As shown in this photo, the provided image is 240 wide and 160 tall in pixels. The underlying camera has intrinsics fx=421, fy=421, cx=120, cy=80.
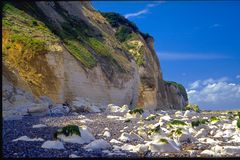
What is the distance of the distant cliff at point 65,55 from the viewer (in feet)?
95.5

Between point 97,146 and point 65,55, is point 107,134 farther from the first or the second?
point 65,55

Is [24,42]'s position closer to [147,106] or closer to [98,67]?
[98,67]

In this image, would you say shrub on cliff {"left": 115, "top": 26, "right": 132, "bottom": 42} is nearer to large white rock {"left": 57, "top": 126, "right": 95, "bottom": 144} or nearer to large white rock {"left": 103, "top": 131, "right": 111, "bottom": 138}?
large white rock {"left": 103, "top": 131, "right": 111, "bottom": 138}

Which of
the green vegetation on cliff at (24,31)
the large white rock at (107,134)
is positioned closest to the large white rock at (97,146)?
the large white rock at (107,134)

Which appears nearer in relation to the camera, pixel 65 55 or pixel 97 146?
pixel 97 146

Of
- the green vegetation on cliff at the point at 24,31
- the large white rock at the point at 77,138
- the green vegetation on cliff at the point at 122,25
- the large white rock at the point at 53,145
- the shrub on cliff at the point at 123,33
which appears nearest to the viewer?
the large white rock at the point at 53,145

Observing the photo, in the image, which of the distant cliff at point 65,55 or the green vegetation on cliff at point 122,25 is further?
the green vegetation on cliff at point 122,25

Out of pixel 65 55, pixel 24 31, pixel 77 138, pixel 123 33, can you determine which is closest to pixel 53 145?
pixel 77 138

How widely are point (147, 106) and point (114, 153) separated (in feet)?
165

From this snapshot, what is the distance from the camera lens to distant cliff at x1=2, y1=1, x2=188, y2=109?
2911cm

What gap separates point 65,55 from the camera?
1292 inches

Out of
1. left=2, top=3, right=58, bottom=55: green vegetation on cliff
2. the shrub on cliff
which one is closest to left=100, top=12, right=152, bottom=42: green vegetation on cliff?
the shrub on cliff

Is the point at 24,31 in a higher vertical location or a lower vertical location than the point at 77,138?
higher

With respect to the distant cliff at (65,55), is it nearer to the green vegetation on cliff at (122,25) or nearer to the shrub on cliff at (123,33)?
the shrub on cliff at (123,33)
